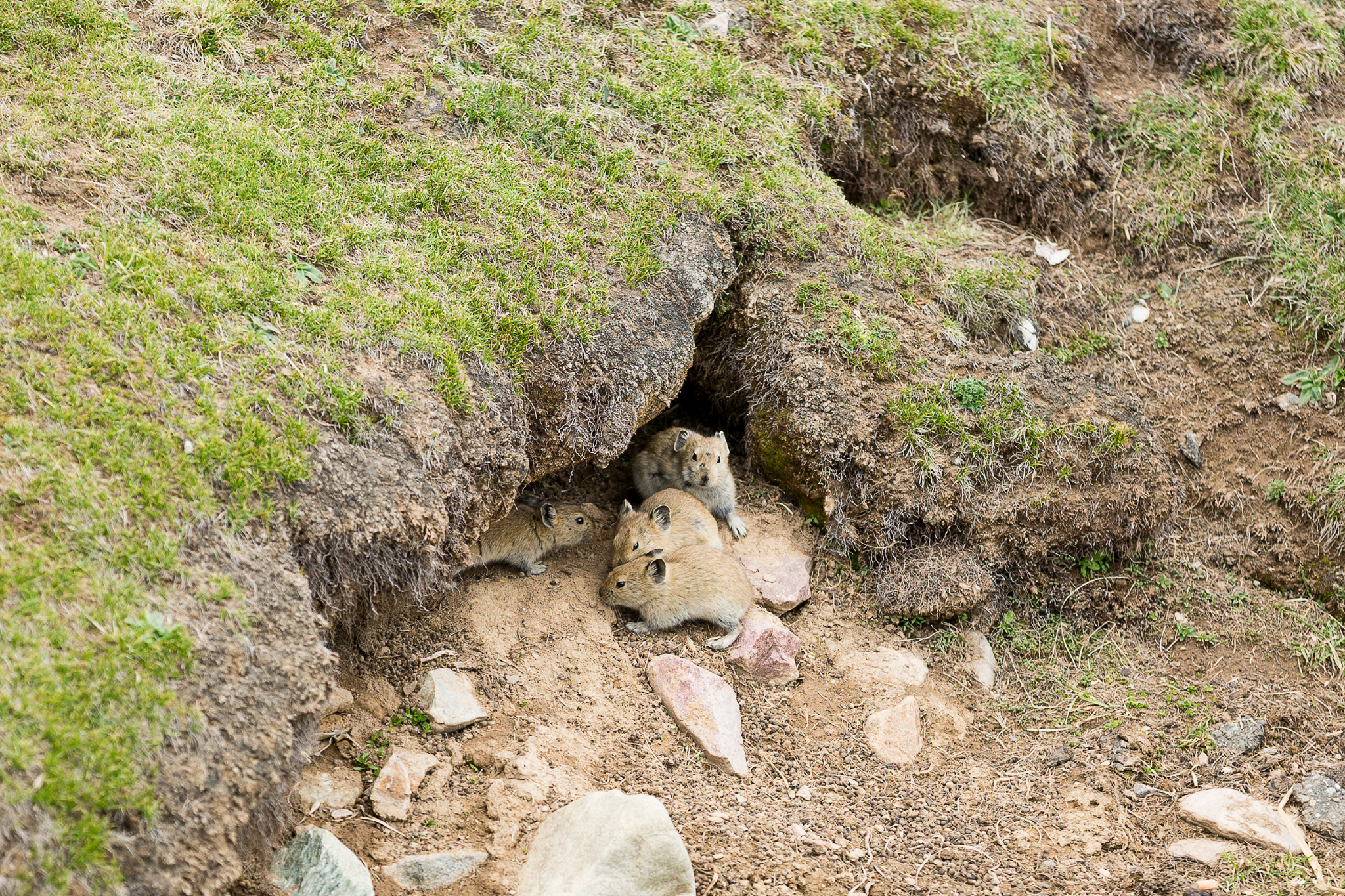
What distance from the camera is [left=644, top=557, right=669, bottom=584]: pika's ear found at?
20.9 ft

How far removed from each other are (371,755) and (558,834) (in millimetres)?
1198

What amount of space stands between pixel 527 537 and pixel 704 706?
1.76 metres

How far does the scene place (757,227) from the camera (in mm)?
7395

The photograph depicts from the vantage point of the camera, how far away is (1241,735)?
19.8 ft

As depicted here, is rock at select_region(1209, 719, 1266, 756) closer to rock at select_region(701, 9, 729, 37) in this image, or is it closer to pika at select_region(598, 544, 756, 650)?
pika at select_region(598, 544, 756, 650)

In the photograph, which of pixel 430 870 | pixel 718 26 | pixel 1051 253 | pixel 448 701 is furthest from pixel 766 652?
pixel 718 26

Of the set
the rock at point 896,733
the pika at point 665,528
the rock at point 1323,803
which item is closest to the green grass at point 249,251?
the pika at point 665,528

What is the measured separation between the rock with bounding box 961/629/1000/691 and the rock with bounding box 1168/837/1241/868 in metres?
1.54

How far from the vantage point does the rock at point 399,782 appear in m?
4.92

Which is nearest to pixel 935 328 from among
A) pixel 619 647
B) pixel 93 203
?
pixel 619 647

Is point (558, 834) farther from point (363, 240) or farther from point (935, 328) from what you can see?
point (935, 328)

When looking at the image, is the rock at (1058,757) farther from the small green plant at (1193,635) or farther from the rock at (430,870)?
the rock at (430,870)

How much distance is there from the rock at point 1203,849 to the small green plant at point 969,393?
3.06m

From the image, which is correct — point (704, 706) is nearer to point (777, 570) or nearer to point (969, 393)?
point (777, 570)
